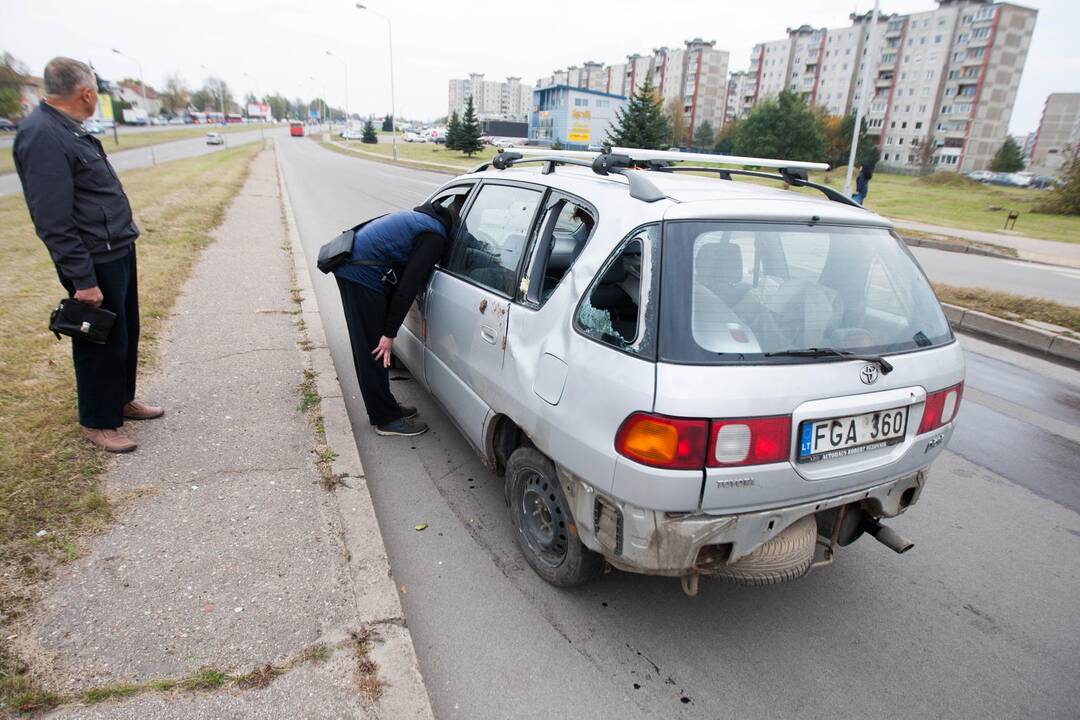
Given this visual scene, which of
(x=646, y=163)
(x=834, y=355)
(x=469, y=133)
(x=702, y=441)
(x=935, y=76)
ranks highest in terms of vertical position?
(x=935, y=76)

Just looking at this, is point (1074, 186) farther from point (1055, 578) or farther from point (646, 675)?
point (646, 675)

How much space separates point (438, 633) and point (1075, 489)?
412 cm

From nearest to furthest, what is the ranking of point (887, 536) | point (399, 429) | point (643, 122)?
point (887, 536), point (399, 429), point (643, 122)

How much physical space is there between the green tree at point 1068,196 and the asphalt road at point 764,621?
30433 millimetres

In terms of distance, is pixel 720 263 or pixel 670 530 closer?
pixel 670 530

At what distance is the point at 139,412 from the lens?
400 centimetres

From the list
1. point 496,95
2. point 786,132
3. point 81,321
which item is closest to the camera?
point 81,321

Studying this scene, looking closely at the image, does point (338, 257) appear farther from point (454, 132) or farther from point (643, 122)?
point (454, 132)

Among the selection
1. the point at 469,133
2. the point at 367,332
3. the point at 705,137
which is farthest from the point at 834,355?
the point at 705,137

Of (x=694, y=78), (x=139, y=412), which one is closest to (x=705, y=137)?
(x=694, y=78)

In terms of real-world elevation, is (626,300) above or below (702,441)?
above

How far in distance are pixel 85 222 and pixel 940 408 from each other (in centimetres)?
426

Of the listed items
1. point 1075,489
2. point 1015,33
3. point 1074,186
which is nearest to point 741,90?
point 1015,33

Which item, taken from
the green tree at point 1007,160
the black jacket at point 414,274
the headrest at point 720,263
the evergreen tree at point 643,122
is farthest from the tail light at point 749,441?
the green tree at point 1007,160
